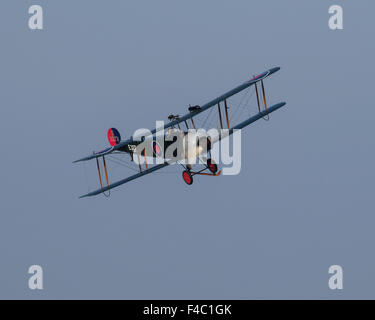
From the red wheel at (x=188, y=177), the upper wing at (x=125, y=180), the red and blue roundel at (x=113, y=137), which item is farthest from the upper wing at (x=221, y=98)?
the red and blue roundel at (x=113, y=137)

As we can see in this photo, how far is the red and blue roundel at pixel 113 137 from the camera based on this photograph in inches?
1887

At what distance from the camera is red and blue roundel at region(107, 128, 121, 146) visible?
47.9 meters

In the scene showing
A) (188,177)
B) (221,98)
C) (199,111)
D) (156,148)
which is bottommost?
(188,177)

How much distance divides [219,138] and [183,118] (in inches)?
72.1

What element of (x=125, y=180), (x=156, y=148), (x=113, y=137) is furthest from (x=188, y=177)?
(x=113, y=137)

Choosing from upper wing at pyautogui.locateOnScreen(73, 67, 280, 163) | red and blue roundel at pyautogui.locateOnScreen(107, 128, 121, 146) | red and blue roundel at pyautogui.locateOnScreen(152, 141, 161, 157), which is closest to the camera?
upper wing at pyautogui.locateOnScreen(73, 67, 280, 163)

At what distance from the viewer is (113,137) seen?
157ft

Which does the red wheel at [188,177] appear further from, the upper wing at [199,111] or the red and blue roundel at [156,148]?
the upper wing at [199,111]

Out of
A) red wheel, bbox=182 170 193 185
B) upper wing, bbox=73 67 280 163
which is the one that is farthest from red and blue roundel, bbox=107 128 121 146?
red wheel, bbox=182 170 193 185

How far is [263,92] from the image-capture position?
4153 centimetres

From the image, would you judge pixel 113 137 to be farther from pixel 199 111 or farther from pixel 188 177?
pixel 199 111

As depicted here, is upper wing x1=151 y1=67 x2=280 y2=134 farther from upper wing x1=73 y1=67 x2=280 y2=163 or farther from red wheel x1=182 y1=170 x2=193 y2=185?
red wheel x1=182 y1=170 x2=193 y2=185
